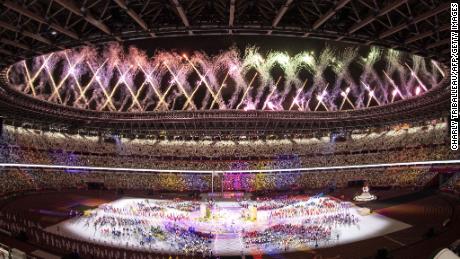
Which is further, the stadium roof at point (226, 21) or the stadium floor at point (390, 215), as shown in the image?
the stadium floor at point (390, 215)

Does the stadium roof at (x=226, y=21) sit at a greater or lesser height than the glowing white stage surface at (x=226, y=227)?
greater

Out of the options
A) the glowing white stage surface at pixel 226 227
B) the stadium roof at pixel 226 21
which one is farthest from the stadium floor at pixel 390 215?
the stadium roof at pixel 226 21

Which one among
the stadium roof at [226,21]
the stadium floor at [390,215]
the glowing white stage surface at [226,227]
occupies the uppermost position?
the stadium roof at [226,21]

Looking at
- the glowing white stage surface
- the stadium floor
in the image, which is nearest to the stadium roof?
the stadium floor

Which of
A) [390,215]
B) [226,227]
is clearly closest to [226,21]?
[226,227]

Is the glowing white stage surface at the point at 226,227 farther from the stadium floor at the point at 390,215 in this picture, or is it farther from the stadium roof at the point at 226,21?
the stadium roof at the point at 226,21

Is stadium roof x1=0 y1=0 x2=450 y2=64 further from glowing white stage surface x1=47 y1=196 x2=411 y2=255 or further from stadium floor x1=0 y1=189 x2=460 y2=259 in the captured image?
glowing white stage surface x1=47 y1=196 x2=411 y2=255

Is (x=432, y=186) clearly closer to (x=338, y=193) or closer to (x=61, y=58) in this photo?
(x=338, y=193)

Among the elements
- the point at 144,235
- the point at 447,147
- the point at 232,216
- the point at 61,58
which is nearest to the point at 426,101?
Result: the point at 447,147
